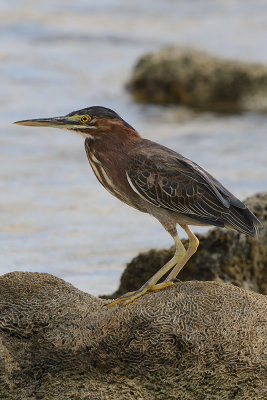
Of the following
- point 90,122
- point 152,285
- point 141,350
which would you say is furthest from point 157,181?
point 141,350

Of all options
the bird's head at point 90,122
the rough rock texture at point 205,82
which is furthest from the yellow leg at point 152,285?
the rough rock texture at point 205,82

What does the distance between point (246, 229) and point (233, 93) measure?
1167cm

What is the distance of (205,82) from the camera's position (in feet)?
58.2

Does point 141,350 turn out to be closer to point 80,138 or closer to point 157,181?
point 157,181

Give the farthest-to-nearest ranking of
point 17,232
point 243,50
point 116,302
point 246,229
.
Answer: point 243,50 → point 17,232 → point 246,229 → point 116,302

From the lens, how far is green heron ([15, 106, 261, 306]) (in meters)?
6.34

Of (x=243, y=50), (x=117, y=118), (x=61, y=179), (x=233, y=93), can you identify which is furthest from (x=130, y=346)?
(x=243, y=50)

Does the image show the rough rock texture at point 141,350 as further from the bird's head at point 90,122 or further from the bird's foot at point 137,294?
the bird's head at point 90,122

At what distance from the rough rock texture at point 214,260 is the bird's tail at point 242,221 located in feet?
3.89

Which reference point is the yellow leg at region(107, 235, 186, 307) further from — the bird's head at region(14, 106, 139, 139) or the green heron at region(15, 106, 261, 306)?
the bird's head at region(14, 106, 139, 139)

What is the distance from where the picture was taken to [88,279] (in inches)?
342

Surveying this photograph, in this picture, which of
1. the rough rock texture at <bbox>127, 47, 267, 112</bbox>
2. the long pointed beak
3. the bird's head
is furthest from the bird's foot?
the rough rock texture at <bbox>127, 47, 267, 112</bbox>

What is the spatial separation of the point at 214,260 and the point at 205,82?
10.5 metres

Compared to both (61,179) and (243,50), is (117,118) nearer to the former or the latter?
(61,179)
